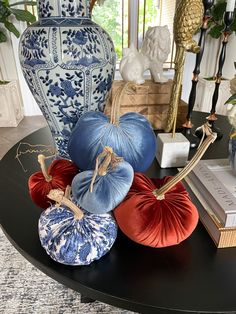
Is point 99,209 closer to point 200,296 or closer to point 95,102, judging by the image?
point 200,296

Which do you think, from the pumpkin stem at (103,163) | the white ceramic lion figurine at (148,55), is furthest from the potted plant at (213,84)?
the pumpkin stem at (103,163)

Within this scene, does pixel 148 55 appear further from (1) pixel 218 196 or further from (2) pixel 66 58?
(1) pixel 218 196

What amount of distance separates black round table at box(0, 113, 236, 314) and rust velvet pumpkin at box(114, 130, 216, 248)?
48 mm

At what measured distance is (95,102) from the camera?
0.62m

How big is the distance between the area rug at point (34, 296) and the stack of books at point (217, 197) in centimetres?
50

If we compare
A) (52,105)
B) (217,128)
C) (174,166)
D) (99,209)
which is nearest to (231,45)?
(217,128)

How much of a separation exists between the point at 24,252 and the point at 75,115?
307mm

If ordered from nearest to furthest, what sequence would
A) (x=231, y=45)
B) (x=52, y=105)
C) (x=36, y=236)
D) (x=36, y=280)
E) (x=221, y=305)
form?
(x=221, y=305) < (x=36, y=236) < (x=52, y=105) < (x=36, y=280) < (x=231, y=45)

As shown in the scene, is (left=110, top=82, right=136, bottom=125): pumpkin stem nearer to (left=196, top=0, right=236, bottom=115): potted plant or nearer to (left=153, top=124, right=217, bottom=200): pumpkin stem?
(left=153, top=124, right=217, bottom=200): pumpkin stem

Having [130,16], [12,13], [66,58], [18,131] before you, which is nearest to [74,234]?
[66,58]


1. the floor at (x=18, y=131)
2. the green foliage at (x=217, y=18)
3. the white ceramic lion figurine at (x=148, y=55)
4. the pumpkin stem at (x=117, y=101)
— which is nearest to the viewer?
the pumpkin stem at (x=117, y=101)

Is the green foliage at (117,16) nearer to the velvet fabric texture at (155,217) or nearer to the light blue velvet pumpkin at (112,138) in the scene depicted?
the light blue velvet pumpkin at (112,138)

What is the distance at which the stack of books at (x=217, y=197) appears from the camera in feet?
1.39

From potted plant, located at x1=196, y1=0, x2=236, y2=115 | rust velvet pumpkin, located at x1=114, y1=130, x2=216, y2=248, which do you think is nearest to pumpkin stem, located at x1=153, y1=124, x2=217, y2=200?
rust velvet pumpkin, located at x1=114, y1=130, x2=216, y2=248
